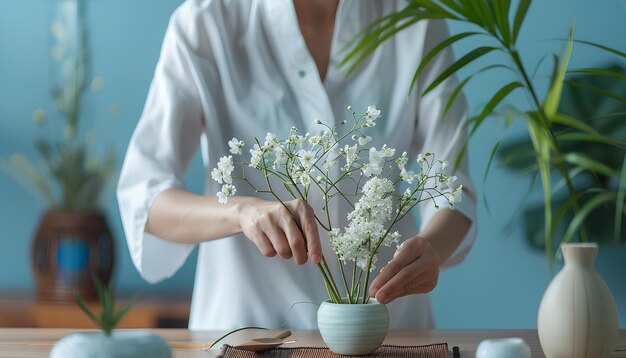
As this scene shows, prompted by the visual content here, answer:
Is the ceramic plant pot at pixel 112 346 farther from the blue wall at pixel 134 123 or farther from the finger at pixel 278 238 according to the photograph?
the blue wall at pixel 134 123

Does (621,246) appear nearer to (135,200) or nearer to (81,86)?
(81,86)

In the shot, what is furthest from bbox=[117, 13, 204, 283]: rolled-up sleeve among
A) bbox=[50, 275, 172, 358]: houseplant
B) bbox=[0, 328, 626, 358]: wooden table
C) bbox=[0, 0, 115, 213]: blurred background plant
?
bbox=[0, 0, 115, 213]: blurred background plant

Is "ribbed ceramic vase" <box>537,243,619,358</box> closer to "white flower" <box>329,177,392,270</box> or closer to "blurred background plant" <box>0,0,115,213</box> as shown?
"white flower" <box>329,177,392,270</box>

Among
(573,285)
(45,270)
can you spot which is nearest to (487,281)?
(45,270)

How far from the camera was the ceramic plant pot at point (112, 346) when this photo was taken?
3.15 feet

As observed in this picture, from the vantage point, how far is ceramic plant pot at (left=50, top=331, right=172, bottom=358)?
3.15 feet

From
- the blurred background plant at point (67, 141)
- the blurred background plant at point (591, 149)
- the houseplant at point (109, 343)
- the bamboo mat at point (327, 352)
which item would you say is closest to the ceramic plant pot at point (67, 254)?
the blurred background plant at point (67, 141)

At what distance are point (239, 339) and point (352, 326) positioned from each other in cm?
32

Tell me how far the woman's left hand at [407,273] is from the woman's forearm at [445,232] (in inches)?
10.0

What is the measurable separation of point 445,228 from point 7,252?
281 centimetres

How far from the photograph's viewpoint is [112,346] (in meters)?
0.97

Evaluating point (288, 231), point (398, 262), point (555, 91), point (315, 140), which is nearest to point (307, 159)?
point (315, 140)

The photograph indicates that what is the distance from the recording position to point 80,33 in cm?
391

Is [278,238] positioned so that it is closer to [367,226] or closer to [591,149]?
[367,226]
